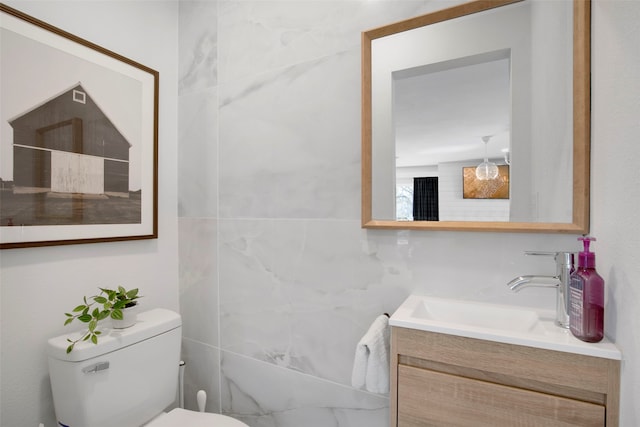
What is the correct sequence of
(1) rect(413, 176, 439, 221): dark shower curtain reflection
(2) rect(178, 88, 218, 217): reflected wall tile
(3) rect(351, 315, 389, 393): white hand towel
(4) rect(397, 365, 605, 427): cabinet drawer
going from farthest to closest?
(2) rect(178, 88, 218, 217): reflected wall tile
(1) rect(413, 176, 439, 221): dark shower curtain reflection
(3) rect(351, 315, 389, 393): white hand towel
(4) rect(397, 365, 605, 427): cabinet drawer

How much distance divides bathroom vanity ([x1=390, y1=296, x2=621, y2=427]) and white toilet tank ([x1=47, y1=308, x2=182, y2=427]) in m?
0.95

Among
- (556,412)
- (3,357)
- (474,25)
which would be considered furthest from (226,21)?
(556,412)

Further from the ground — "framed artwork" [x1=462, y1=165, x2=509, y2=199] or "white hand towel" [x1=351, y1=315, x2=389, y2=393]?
"framed artwork" [x1=462, y1=165, x2=509, y2=199]

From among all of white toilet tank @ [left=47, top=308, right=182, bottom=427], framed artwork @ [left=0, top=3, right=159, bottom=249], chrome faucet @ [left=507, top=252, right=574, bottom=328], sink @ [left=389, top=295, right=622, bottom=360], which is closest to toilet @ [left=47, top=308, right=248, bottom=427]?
white toilet tank @ [left=47, top=308, right=182, bottom=427]

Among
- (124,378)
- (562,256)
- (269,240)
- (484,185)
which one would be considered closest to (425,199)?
(484,185)

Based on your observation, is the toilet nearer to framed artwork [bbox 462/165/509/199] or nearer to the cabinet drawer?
the cabinet drawer

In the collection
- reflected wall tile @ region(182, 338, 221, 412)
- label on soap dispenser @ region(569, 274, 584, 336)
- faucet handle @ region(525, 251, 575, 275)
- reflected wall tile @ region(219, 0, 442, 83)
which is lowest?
reflected wall tile @ region(182, 338, 221, 412)

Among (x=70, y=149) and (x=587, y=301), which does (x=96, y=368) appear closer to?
(x=70, y=149)

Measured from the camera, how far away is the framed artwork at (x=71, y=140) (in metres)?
1.11

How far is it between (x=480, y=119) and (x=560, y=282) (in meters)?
0.52

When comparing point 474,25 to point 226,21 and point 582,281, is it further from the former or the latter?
point 226,21

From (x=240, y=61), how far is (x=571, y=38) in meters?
1.25

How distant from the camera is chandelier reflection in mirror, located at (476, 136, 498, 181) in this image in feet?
3.29

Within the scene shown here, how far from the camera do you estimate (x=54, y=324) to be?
1.25 metres
